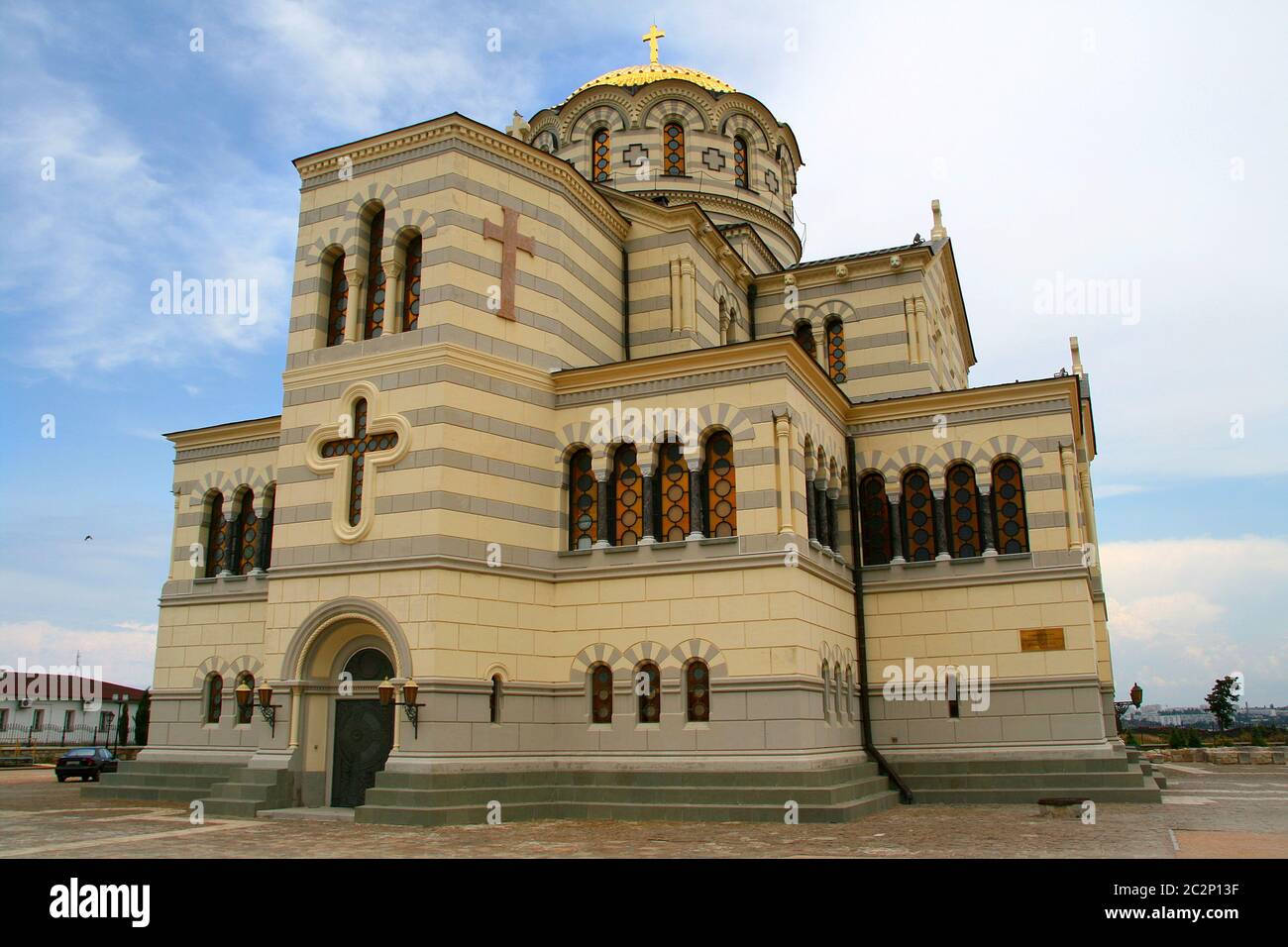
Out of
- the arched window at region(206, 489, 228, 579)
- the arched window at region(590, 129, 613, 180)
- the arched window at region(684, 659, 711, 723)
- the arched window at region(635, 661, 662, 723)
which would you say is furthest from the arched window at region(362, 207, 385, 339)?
the arched window at region(590, 129, 613, 180)

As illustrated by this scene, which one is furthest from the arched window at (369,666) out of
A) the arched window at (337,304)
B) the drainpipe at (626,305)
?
the drainpipe at (626,305)

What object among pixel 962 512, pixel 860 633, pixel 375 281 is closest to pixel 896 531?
pixel 962 512

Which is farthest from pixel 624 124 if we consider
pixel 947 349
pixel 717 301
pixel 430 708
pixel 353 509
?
pixel 430 708

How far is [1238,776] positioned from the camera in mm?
30094

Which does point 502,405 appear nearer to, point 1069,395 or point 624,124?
point 1069,395

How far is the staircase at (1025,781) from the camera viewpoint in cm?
2080

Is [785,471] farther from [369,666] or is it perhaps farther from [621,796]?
[369,666]

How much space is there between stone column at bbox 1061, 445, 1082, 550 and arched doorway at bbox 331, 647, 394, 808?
14.2 meters

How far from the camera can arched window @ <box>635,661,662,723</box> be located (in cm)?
2007

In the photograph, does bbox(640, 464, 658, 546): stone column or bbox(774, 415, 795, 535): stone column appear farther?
bbox(640, 464, 658, 546): stone column

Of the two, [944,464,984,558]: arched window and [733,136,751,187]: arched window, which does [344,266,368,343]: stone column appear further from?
[733,136,751,187]: arched window

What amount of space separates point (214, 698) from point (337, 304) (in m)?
9.86

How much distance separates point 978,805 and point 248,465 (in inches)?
727

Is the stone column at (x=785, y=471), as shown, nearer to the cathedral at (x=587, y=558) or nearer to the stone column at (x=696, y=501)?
the cathedral at (x=587, y=558)
